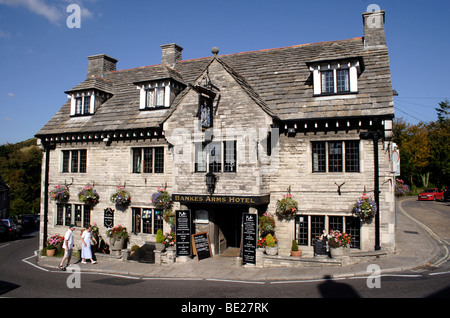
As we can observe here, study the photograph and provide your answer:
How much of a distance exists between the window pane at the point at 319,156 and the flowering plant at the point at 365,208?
2.25 metres

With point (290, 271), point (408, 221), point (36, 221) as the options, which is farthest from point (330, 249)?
point (36, 221)

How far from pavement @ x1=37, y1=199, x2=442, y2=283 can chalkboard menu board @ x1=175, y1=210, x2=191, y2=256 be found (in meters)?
0.55

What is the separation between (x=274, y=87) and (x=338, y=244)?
8.62m

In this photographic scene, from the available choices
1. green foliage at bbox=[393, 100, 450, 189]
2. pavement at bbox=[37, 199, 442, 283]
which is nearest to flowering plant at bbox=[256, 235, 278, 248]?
pavement at bbox=[37, 199, 442, 283]

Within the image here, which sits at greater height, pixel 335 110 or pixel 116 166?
pixel 335 110

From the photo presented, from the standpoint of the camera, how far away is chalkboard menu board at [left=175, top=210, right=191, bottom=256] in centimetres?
1622

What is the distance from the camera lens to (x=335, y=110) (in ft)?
51.7

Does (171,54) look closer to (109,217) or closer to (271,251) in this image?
(109,217)

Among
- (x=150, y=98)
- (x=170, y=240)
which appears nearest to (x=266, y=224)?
(x=170, y=240)

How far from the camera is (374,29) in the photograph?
1869cm

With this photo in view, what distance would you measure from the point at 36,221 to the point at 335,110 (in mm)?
45136

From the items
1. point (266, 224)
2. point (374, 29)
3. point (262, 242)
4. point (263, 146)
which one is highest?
point (374, 29)

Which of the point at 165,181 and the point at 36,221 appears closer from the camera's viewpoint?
the point at 165,181

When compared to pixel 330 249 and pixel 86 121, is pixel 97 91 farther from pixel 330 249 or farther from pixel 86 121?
pixel 330 249
